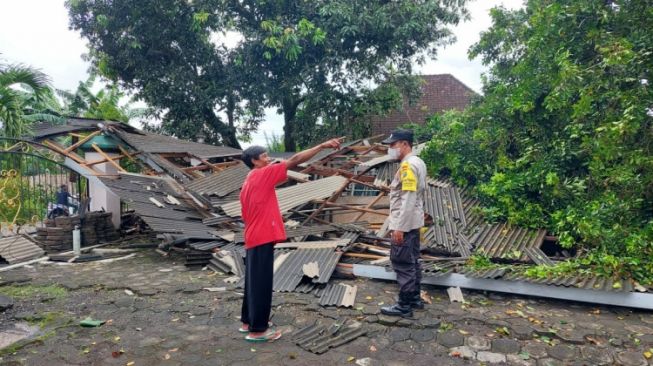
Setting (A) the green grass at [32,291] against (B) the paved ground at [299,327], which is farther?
(A) the green grass at [32,291]

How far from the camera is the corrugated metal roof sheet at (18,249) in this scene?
7.13 m

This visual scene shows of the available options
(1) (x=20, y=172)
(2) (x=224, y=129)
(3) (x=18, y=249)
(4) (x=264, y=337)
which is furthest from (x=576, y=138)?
(2) (x=224, y=129)

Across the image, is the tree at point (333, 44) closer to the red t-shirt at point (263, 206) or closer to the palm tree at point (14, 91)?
the palm tree at point (14, 91)

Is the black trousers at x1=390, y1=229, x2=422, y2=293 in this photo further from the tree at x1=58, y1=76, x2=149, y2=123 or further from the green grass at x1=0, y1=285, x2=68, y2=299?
the tree at x1=58, y1=76, x2=149, y2=123

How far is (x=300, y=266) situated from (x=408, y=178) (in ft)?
7.23

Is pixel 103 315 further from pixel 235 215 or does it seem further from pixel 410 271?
pixel 410 271

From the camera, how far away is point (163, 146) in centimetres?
955

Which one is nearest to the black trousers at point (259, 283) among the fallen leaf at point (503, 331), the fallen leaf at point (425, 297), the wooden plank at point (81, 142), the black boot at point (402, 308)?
the black boot at point (402, 308)

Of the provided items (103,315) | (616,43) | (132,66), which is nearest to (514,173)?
(616,43)

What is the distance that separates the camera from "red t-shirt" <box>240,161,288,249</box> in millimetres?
3828

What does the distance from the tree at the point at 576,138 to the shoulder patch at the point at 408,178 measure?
8.19ft

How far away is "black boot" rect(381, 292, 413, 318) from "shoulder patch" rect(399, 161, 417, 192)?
3.48 ft

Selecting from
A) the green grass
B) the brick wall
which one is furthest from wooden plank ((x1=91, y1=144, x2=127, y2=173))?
the brick wall

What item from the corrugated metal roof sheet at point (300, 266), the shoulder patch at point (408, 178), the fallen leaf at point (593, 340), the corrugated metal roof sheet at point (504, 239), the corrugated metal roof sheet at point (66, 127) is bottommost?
the fallen leaf at point (593, 340)
